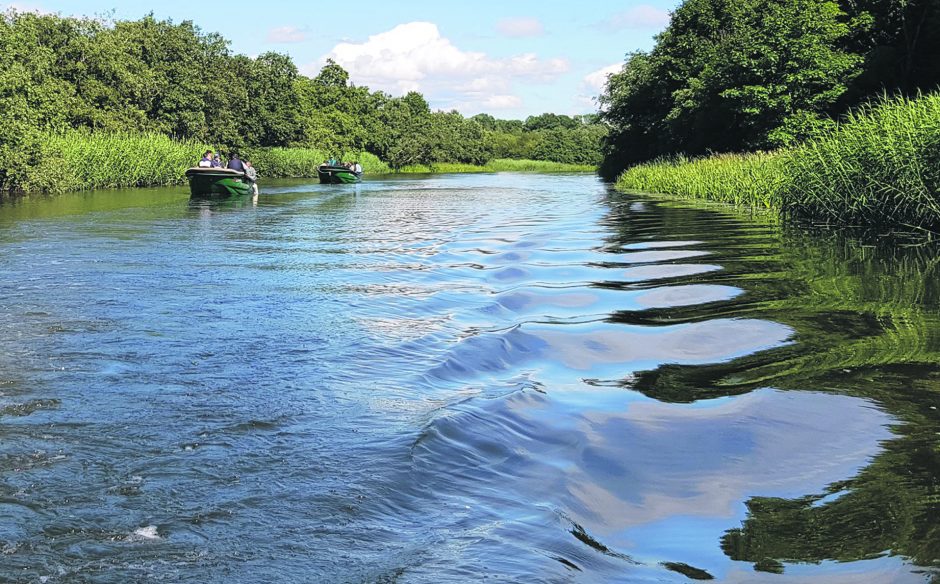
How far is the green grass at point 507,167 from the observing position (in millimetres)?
103531

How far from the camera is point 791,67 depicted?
30609 mm

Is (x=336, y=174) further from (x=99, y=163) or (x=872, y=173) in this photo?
(x=872, y=173)

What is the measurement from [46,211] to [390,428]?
20.0m

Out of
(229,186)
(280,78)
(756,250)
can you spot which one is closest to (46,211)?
(229,186)

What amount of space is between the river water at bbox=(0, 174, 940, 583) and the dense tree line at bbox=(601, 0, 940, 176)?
65.0 feet

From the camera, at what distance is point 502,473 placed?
4.08 meters

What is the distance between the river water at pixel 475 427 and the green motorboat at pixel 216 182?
18.5 m

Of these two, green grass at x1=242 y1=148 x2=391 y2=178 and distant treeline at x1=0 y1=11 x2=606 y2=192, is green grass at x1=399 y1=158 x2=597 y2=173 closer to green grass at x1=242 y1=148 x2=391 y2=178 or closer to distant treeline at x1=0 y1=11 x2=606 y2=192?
distant treeline at x1=0 y1=11 x2=606 y2=192

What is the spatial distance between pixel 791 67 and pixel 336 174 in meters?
24.7

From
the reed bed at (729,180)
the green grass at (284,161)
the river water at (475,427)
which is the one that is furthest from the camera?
the green grass at (284,161)

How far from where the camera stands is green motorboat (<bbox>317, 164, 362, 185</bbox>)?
45969mm

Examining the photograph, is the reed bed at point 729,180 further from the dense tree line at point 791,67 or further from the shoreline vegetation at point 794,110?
the dense tree line at point 791,67

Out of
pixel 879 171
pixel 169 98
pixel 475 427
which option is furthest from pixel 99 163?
pixel 475 427

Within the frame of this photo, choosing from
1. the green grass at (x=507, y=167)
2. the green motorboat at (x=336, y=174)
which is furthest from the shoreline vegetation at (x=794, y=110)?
the green grass at (x=507, y=167)
